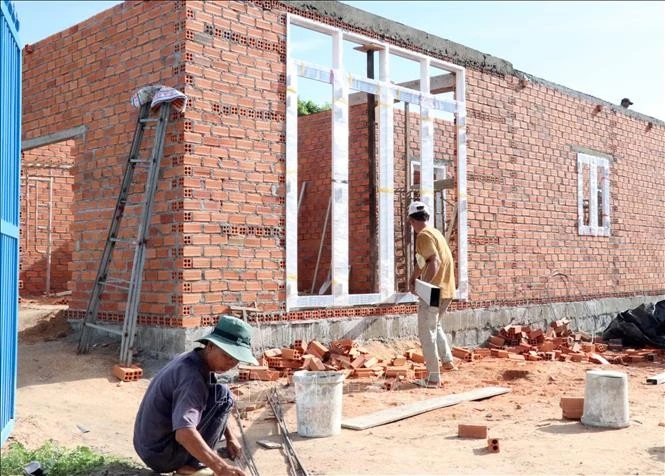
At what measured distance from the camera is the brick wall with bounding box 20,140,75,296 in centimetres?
1271

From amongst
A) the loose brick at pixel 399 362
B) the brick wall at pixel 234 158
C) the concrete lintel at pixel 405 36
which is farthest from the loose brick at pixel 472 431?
the concrete lintel at pixel 405 36

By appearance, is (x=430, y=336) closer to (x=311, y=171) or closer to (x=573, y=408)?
(x=573, y=408)

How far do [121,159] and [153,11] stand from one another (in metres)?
1.66

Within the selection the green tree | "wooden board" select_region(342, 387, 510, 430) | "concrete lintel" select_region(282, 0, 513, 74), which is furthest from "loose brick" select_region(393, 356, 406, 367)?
the green tree

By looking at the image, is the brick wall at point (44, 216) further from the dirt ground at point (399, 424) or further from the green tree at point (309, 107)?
the green tree at point (309, 107)

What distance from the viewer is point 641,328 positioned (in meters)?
11.1

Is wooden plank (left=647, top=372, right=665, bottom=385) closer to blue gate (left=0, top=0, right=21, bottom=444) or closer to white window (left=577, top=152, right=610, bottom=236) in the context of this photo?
white window (left=577, top=152, right=610, bottom=236)

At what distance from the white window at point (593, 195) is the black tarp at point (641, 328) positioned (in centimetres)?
201

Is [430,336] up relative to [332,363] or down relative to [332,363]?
up

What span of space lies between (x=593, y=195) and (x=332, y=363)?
8.06m

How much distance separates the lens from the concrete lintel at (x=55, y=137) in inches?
333

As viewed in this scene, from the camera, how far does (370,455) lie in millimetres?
4867

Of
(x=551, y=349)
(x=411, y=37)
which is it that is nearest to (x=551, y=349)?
(x=551, y=349)

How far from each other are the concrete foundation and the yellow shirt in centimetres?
135
